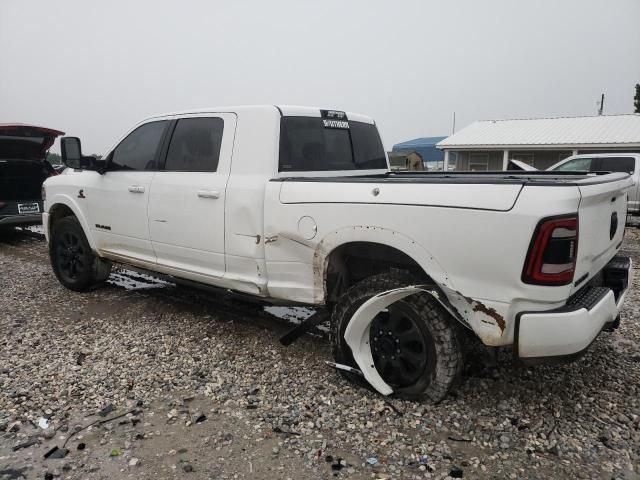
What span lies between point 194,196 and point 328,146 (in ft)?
3.90

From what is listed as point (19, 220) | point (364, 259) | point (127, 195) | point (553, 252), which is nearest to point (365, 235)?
point (364, 259)

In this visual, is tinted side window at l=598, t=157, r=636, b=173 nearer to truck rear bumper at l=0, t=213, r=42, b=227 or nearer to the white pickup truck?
the white pickup truck

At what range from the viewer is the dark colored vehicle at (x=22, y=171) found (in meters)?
8.50

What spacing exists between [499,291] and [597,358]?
1824 mm

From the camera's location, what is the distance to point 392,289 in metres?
2.91

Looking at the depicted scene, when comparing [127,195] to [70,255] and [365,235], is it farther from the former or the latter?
[365,235]

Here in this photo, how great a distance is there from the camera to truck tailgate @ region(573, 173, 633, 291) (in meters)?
2.48

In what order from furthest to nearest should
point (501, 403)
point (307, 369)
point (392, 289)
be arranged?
point (307, 369) < point (501, 403) < point (392, 289)

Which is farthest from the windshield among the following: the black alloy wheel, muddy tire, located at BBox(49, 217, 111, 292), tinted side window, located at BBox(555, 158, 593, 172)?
tinted side window, located at BBox(555, 158, 593, 172)

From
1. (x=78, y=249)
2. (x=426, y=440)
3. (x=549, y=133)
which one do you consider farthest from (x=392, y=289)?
(x=549, y=133)

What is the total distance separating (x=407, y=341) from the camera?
300 cm

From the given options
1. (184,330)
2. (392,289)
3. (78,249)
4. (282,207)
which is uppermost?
(282,207)

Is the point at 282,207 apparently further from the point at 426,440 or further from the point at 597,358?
the point at 597,358

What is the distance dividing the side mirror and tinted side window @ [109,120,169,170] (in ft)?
1.06
